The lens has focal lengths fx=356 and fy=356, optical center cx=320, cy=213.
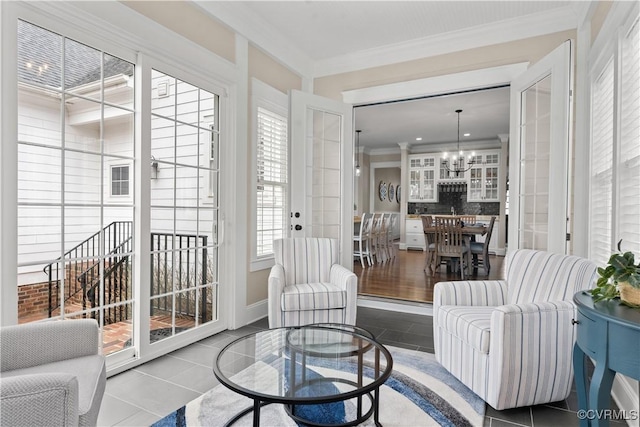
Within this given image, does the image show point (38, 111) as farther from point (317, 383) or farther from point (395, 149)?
point (395, 149)

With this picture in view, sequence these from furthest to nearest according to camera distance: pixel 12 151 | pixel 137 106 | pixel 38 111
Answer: pixel 137 106 < pixel 38 111 < pixel 12 151

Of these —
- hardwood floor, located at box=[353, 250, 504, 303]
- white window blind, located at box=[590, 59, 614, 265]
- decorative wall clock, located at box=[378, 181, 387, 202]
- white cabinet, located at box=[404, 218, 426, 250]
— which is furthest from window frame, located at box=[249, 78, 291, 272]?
decorative wall clock, located at box=[378, 181, 387, 202]

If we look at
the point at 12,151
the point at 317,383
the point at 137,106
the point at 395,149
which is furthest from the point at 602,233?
the point at 395,149

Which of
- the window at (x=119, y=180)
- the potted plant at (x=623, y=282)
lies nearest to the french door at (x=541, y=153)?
the potted plant at (x=623, y=282)

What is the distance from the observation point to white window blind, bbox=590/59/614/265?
2410 mm

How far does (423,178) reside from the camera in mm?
9758

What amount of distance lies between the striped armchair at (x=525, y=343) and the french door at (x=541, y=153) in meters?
0.72

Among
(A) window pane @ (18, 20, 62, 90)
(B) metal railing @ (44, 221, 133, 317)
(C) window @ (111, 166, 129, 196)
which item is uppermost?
(A) window pane @ (18, 20, 62, 90)

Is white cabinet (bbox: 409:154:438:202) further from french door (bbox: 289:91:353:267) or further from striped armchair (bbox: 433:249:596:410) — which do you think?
striped armchair (bbox: 433:249:596:410)

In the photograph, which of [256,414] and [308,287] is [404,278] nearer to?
[308,287]

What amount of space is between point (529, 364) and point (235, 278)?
7.91 ft

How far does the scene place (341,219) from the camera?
13.7 feet

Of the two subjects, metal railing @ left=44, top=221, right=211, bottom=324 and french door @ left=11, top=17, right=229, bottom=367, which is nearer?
french door @ left=11, top=17, right=229, bottom=367

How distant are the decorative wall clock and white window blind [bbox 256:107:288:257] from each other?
23.4 feet
